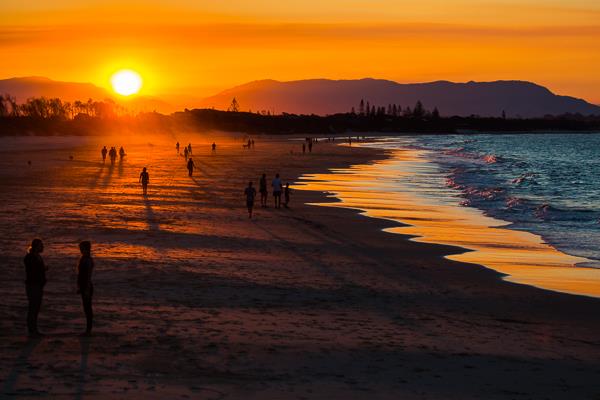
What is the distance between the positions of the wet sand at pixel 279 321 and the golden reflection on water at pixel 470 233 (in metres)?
0.87

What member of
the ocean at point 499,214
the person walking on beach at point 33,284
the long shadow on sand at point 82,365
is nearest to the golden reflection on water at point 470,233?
the ocean at point 499,214

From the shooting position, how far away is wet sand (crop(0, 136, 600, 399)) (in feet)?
32.9

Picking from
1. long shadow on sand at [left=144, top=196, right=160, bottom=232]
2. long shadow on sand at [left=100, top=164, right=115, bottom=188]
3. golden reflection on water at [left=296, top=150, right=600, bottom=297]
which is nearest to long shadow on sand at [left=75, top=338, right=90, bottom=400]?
golden reflection on water at [left=296, top=150, right=600, bottom=297]

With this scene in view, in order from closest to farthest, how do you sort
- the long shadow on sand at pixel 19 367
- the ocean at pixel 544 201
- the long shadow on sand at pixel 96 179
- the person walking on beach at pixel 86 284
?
the long shadow on sand at pixel 19 367, the person walking on beach at pixel 86 284, the ocean at pixel 544 201, the long shadow on sand at pixel 96 179

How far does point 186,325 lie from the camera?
40.9 ft

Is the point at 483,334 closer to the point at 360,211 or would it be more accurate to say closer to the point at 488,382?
the point at 488,382

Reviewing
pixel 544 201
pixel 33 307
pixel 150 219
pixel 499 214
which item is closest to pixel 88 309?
pixel 33 307

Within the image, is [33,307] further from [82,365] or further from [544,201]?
[544,201]

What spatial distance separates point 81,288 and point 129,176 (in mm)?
36033

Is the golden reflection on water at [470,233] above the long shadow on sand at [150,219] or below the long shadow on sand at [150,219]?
below

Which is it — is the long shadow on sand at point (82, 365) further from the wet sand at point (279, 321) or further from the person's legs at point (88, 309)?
the person's legs at point (88, 309)

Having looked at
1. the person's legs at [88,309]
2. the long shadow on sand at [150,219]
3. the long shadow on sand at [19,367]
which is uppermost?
the person's legs at [88,309]

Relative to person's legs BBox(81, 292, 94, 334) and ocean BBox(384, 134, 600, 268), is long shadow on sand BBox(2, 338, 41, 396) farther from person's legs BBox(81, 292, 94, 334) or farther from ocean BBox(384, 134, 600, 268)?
ocean BBox(384, 134, 600, 268)

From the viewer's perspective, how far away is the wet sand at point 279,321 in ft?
32.9
